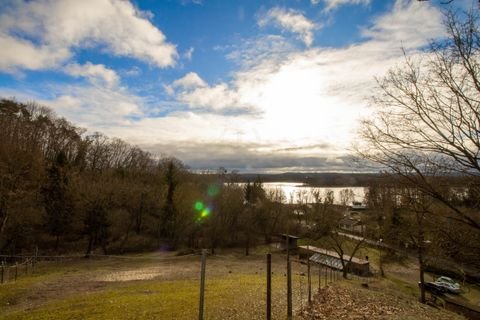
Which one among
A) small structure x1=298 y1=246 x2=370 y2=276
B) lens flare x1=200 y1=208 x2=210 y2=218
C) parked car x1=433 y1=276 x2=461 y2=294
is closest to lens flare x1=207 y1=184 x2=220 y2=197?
lens flare x1=200 y1=208 x2=210 y2=218

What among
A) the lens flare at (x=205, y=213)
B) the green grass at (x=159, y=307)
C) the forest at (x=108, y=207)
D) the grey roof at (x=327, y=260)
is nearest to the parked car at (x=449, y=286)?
the forest at (x=108, y=207)

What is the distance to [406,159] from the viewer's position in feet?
17.5

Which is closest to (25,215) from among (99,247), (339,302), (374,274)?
(99,247)

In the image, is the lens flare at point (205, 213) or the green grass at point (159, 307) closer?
the green grass at point (159, 307)

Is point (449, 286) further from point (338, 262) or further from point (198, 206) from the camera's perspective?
point (198, 206)

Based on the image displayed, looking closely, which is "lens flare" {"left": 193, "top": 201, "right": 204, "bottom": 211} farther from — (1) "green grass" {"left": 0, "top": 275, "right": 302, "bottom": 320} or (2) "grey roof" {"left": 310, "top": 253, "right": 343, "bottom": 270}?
(1) "green grass" {"left": 0, "top": 275, "right": 302, "bottom": 320}

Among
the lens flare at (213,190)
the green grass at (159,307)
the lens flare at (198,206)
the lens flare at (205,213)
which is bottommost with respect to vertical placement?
the lens flare at (205,213)

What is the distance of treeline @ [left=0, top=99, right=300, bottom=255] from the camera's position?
1310 inches

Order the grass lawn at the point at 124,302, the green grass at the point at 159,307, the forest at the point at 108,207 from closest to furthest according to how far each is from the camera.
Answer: the green grass at the point at 159,307
the grass lawn at the point at 124,302
the forest at the point at 108,207

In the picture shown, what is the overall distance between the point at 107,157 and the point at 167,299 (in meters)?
58.0

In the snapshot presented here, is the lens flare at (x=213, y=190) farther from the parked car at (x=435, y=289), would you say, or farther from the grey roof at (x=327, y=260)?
the parked car at (x=435, y=289)

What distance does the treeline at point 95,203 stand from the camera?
3328cm

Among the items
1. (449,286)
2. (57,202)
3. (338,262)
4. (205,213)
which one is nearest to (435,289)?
(449,286)

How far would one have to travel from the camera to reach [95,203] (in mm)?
36000
